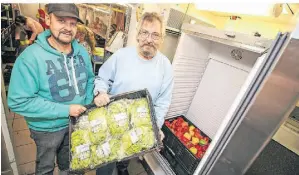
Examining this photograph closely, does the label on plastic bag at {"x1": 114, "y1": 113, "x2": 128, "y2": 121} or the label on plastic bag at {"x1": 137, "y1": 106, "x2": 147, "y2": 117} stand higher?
the label on plastic bag at {"x1": 137, "y1": 106, "x2": 147, "y2": 117}

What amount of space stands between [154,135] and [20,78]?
950 millimetres

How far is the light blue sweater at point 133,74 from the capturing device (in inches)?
55.3

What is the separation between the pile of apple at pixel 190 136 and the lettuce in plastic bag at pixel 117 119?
1.16m

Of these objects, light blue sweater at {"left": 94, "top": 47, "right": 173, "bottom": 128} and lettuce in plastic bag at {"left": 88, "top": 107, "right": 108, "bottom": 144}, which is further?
light blue sweater at {"left": 94, "top": 47, "right": 173, "bottom": 128}

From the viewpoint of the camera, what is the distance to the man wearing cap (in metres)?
1.08

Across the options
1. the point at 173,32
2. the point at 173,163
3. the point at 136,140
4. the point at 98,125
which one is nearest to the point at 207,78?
the point at 173,32

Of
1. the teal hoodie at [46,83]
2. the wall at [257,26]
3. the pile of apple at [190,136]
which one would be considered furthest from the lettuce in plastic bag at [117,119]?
the wall at [257,26]

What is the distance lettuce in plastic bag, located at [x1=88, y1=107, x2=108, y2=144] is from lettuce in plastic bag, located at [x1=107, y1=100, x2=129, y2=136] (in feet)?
0.12

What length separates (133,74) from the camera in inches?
55.1

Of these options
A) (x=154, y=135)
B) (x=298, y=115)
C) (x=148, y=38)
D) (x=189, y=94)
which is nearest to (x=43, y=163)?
(x=154, y=135)

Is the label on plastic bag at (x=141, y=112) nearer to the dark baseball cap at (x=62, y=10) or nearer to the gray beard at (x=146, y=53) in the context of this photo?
the gray beard at (x=146, y=53)

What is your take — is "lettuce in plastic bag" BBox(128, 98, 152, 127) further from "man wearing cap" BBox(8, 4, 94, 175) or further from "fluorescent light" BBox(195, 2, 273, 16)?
"fluorescent light" BBox(195, 2, 273, 16)

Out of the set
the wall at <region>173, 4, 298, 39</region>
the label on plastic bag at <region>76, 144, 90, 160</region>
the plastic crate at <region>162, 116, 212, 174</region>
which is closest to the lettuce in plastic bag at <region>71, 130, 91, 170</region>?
the label on plastic bag at <region>76, 144, 90, 160</region>

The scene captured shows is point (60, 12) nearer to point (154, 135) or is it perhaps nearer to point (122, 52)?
point (122, 52)
